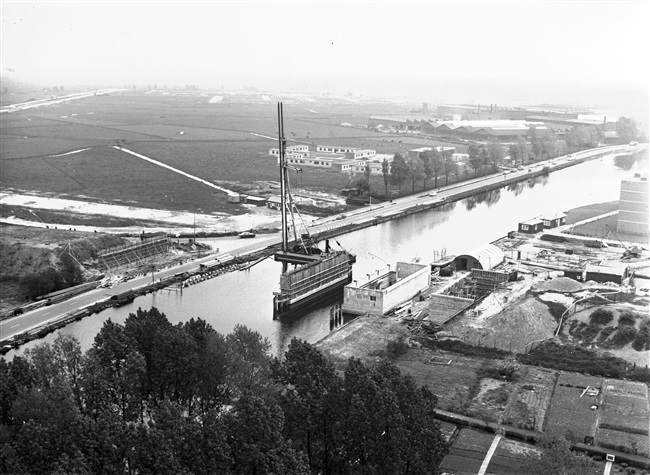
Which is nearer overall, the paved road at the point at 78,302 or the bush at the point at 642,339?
the bush at the point at 642,339

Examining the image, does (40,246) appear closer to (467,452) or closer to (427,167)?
(467,452)

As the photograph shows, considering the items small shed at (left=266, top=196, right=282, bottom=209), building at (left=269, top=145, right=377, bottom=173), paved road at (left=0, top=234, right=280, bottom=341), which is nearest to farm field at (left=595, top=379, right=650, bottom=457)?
paved road at (left=0, top=234, right=280, bottom=341)

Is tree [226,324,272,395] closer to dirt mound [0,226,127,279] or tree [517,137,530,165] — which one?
dirt mound [0,226,127,279]

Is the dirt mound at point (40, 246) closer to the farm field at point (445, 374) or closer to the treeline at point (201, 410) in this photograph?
the treeline at point (201, 410)

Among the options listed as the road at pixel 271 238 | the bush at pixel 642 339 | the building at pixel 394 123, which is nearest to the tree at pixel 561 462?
the bush at pixel 642 339

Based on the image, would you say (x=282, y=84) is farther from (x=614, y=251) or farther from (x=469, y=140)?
(x=614, y=251)

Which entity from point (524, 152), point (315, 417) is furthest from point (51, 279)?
point (524, 152)

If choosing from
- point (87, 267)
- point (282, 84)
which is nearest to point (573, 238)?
point (87, 267)

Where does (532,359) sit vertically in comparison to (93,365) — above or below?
below
